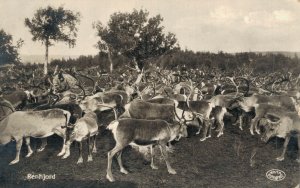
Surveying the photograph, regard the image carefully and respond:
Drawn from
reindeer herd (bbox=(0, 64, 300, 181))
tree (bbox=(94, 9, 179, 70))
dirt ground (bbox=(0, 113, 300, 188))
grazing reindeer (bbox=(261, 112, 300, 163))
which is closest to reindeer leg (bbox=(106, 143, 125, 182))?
reindeer herd (bbox=(0, 64, 300, 181))

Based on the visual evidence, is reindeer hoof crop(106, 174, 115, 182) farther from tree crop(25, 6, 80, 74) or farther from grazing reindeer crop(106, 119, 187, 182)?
tree crop(25, 6, 80, 74)

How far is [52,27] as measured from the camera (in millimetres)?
22094

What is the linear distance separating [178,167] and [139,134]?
53.5 inches

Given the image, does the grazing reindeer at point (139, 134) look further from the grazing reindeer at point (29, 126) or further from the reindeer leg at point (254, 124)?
the reindeer leg at point (254, 124)

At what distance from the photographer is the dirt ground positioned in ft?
25.0

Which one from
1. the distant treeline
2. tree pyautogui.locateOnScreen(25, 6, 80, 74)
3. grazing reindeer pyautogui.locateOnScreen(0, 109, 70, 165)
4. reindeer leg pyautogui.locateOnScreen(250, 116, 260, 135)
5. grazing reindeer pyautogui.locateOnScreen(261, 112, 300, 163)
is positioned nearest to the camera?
grazing reindeer pyautogui.locateOnScreen(261, 112, 300, 163)

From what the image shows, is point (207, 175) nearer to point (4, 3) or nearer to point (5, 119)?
point (5, 119)

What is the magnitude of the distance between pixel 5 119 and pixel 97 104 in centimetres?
278

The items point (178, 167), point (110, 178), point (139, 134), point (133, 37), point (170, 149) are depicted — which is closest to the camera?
point (110, 178)

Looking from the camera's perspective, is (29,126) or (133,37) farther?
(133,37)

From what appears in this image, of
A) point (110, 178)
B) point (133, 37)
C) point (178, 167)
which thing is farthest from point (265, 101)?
point (133, 37)

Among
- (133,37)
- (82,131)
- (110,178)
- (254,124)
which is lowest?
(110,178)

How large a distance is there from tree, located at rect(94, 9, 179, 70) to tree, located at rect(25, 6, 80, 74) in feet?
6.01

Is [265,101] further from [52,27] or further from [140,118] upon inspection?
[52,27]
